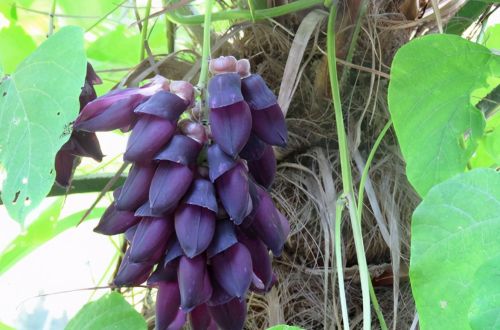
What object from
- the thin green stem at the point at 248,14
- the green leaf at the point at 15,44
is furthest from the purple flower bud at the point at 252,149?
the green leaf at the point at 15,44

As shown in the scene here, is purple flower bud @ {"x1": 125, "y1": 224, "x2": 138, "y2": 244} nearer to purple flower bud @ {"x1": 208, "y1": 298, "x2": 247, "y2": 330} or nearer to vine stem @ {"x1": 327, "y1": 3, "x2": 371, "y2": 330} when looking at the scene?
purple flower bud @ {"x1": 208, "y1": 298, "x2": 247, "y2": 330}

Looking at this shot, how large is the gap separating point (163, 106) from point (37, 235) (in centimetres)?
62

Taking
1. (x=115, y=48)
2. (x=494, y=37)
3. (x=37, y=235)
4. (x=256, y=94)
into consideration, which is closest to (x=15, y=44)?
(x=115, y=48)

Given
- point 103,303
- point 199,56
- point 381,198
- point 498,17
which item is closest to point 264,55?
point 199,56

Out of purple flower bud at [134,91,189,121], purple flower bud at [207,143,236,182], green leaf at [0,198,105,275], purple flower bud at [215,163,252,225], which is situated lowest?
green leaf at [0,198,105,275]

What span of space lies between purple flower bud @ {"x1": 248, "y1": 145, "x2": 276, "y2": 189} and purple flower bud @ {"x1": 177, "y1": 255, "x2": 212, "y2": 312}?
9cm

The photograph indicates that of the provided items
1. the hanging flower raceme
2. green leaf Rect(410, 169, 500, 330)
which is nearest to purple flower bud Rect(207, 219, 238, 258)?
the hanging flower raceme

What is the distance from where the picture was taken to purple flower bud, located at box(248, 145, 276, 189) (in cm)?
50

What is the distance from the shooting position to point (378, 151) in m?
0.77

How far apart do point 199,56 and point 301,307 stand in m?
0.29

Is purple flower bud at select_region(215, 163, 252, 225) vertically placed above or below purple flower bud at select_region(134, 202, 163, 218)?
above

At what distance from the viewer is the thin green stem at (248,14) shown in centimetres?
65

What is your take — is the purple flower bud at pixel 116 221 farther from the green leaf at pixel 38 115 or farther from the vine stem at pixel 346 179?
the vine stem at pixel 346 179

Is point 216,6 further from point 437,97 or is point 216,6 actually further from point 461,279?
point 461,279
